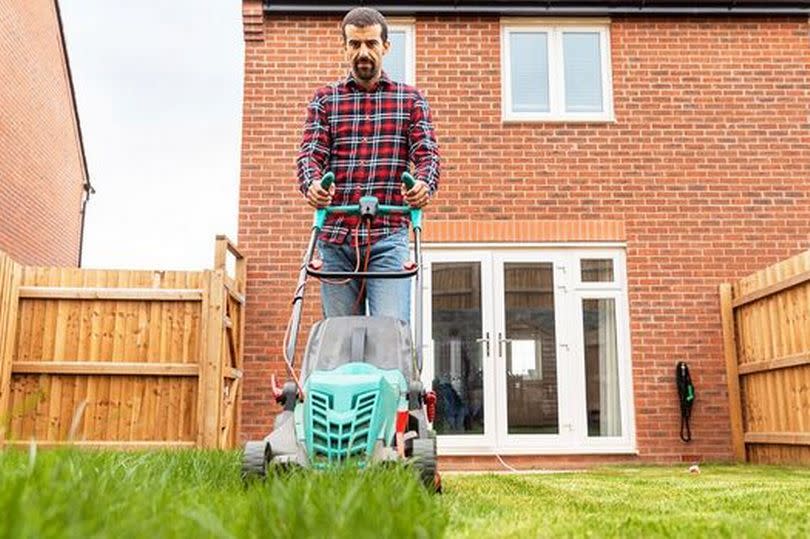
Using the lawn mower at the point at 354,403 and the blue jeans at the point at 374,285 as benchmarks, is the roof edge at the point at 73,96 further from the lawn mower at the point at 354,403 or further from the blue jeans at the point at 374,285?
the lawn mower at the point at 354,403

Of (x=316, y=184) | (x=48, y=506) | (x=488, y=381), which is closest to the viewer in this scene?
(x=48, y=506)

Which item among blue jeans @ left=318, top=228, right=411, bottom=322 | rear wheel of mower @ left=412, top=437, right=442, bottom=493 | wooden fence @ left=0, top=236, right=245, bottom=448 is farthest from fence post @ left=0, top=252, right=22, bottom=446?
rear wheel of mower @ left=412, top=437, right=442, bottom=493

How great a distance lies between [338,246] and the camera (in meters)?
3.88

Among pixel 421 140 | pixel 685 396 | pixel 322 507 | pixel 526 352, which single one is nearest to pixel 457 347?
pixel 526 352

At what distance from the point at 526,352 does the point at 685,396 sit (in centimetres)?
162

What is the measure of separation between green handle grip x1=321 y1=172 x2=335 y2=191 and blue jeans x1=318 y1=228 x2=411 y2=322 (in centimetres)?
30

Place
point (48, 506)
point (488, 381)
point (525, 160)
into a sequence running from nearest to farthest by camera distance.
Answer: point (48, 506) → point (488, 381) → point (525, 160)

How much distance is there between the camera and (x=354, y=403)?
116 inches

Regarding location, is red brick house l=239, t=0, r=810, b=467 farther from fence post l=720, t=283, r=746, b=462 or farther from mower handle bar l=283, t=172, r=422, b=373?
mower handle bar l=283, t=172, r=422, b=373

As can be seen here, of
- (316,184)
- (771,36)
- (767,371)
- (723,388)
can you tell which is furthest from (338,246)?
(771,36)

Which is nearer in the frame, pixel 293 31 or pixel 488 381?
pixel 488 381

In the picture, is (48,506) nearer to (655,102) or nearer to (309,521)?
(309,521)

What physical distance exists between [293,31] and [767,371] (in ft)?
19.6

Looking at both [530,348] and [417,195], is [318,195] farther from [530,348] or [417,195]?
[530,348]
